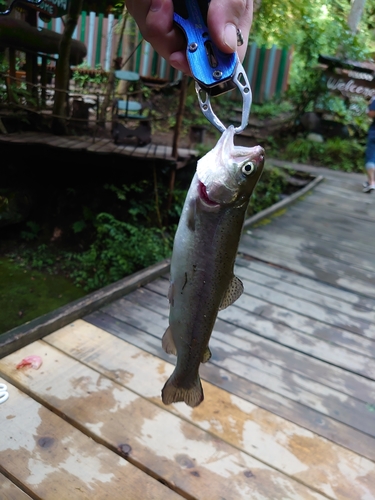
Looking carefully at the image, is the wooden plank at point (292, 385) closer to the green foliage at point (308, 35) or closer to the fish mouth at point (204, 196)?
the fish mouth at point (204, 196)

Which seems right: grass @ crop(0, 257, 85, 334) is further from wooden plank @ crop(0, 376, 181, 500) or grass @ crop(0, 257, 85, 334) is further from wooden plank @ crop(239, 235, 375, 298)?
wooden plank @ crop(239, 235, 375, 298)

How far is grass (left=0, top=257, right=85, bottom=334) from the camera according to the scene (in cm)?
391

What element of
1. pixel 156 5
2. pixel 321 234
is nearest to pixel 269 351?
pixel 156 5

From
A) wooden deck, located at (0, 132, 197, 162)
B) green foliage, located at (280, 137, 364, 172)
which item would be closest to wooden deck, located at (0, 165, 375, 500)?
wooden deck, located at (0, 132, 197, 162)

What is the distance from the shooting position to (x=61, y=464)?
1972 mm

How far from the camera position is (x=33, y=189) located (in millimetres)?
5562

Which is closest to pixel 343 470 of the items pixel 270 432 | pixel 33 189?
pixel 270 432

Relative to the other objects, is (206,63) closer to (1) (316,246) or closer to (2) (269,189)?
(1) (316,246)

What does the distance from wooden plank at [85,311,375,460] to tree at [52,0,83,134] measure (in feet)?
10.4

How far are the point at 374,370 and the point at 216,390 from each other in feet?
3.89

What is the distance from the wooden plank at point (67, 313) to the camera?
2693 mm

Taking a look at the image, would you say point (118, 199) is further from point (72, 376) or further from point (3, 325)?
point (72, 376)

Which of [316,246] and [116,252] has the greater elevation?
[316,246]

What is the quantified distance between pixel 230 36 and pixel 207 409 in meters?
1.97
